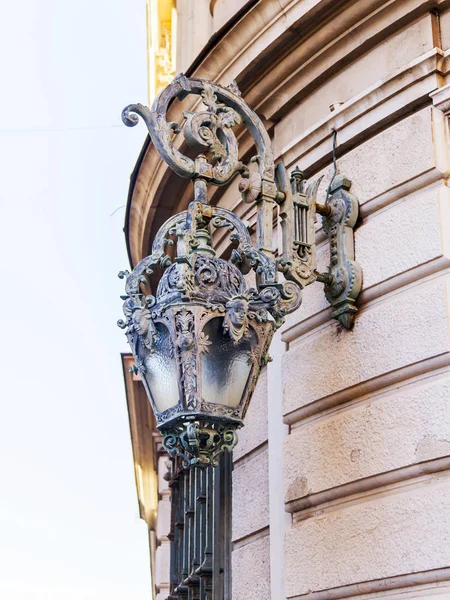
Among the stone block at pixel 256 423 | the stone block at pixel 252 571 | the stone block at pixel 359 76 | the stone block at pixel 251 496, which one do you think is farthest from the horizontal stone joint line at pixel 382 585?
the stone block at pixel 359 76

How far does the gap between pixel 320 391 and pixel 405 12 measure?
2.15 m

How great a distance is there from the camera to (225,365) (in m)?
5.13

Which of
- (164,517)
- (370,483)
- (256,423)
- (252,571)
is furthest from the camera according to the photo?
(164,517)

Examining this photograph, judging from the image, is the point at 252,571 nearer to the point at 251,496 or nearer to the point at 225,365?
the point at 251,496

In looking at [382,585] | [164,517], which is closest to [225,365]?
Answer: [382,585]

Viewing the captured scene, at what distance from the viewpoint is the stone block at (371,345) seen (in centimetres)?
507

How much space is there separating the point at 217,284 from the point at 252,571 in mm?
2220

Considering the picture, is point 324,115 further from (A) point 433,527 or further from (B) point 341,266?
(A) point 433,527

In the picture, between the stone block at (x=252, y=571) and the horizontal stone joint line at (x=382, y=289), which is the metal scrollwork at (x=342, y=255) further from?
the stone block at (x=252, y=571)

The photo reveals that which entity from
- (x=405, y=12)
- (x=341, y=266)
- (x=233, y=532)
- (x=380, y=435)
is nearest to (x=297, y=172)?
(x=341, y=266)

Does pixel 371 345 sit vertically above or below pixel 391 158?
below

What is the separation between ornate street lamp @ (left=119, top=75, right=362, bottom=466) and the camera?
5027mm

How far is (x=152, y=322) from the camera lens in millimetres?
5199

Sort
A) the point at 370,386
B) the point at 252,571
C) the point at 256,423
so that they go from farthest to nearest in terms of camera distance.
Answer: the point at 256,423 < the point at 252,571 < the point at 370,386
